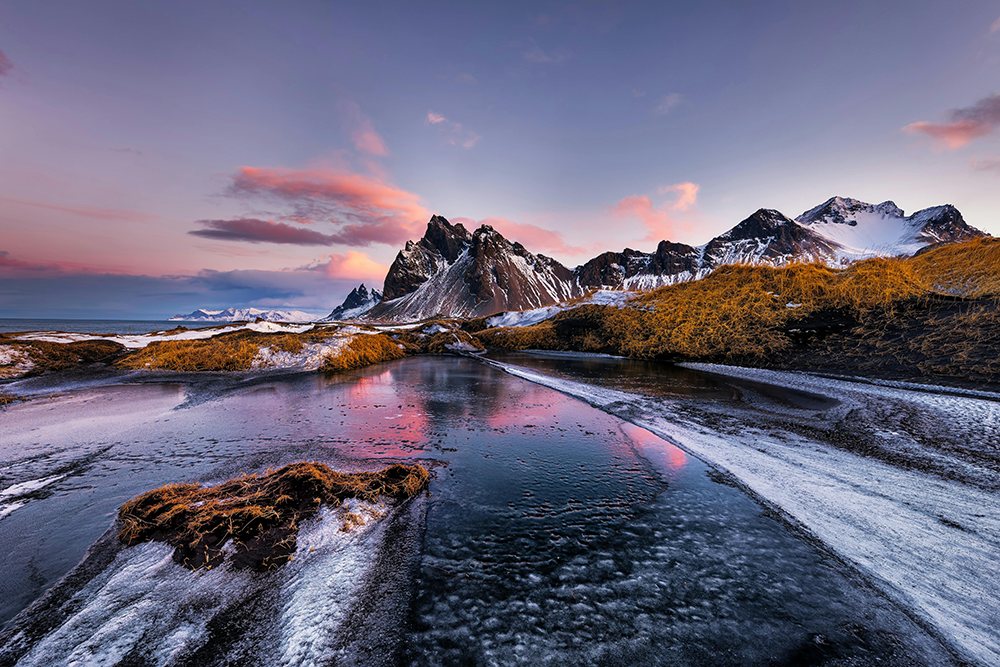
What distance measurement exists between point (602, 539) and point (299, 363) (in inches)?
582

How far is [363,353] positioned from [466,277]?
13047 cm

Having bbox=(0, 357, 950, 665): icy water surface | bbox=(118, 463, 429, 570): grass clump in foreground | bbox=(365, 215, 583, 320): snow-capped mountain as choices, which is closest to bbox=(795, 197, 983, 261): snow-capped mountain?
bbox=(365, 215, 583, 320): snow-capped mountain

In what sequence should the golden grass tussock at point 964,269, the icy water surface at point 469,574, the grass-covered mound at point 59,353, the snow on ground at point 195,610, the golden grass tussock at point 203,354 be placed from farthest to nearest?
the golden grass tussock at point 203,354
the grass-covered mound at point 59,353
the golden grass tussock at point 964,269
the icy water surface at point 469,574
the snow on ground at point 195,610

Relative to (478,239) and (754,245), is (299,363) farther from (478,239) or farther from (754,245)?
(754,245)

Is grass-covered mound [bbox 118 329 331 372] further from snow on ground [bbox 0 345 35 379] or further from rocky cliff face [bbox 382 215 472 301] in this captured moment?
rocky cliff face [bbox 382 215 472 301]

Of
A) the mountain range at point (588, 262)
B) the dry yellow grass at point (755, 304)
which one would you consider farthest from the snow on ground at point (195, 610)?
the mountain range at point (588, 262)

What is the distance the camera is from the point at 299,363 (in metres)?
14.2

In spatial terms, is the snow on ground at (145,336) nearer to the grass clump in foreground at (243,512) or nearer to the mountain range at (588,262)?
the grass clump in foreground at (243,512)

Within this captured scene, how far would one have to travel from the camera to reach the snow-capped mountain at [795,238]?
90.1 metres

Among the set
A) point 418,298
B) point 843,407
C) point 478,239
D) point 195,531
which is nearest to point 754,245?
point 478,239

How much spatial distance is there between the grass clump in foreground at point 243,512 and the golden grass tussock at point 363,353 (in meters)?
12.2

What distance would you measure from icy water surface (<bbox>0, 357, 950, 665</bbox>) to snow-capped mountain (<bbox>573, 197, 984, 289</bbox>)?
78.2m

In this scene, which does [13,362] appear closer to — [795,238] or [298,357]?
[298,357]

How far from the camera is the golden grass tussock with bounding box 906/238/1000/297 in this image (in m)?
9.51
